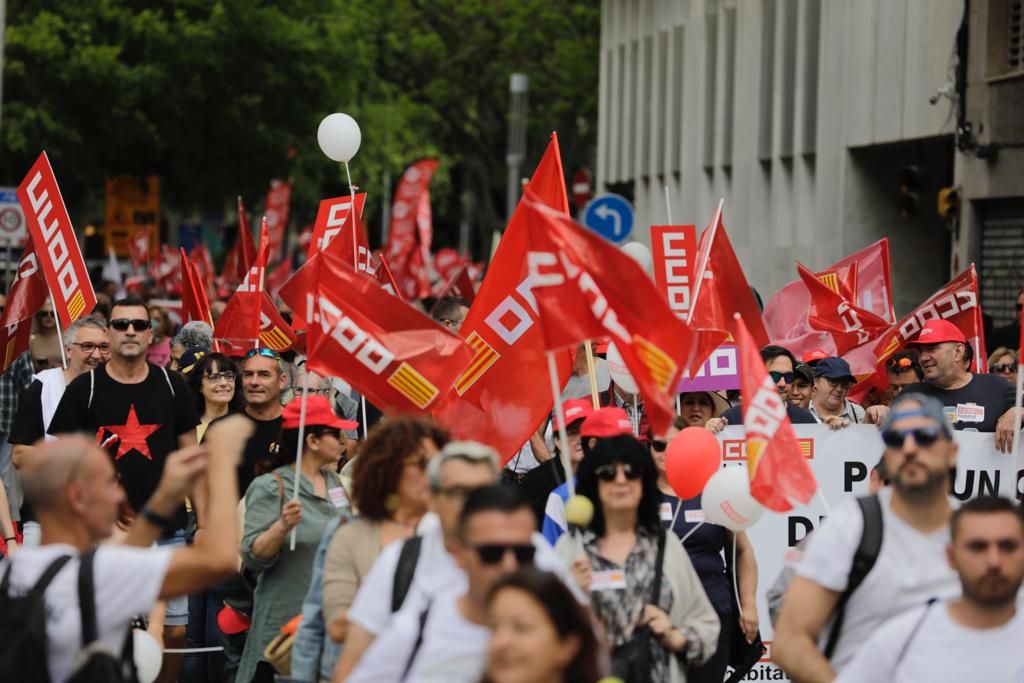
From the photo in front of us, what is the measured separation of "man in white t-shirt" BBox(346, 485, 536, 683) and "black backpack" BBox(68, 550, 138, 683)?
2.42ft

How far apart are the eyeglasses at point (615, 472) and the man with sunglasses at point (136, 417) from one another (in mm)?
3346

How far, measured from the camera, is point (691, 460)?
8.13m

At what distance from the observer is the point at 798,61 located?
89.1ft

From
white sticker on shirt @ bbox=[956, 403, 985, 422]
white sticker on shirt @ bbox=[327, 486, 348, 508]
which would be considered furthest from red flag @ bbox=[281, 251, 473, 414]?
white sticker on shirt @ bbox=[956, 403, 985, 422]

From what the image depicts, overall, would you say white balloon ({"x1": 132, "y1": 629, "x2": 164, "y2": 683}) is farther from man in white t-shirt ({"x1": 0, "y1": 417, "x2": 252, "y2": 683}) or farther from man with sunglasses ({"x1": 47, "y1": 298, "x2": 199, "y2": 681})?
man with sunglasses ({"x1": 47, "y1": 298, "x2": 199, "y2": 681})

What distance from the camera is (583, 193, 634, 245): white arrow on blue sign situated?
1844 cm

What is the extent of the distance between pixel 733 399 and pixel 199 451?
6948mm

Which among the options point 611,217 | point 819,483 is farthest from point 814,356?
point 611,217

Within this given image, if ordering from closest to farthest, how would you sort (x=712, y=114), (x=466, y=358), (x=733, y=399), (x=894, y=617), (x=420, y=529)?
1. (x=894, y=617)
2. (x=420, y=529)
3. (x=466, y=358)
4. (x=733, y=399)
5. (x=712, y=114)

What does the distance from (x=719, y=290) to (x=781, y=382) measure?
28.1 inches

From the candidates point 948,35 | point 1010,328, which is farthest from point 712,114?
point 1010,328

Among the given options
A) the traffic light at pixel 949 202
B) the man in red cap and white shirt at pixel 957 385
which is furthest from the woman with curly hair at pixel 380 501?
the traffic light at pixel 949 202

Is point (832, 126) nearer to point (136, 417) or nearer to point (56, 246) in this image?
point (56, 246)

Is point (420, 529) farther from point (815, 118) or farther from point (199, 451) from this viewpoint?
point (815, 118)
